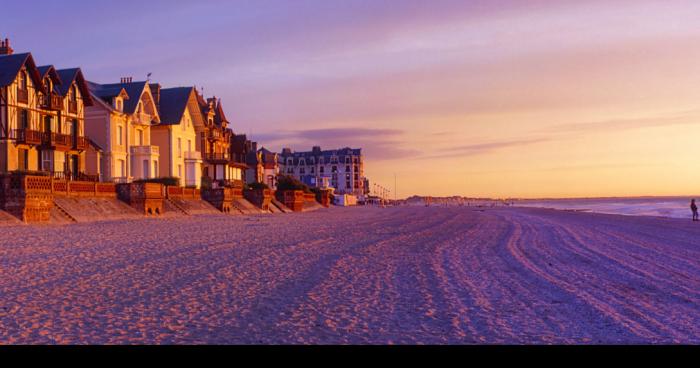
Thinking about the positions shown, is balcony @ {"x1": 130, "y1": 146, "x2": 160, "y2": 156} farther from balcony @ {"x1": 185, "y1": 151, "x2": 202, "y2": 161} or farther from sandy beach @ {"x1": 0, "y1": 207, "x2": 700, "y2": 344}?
sandy beach @ {"x1": 0, "y1": 207, "x2": 700, "y2": 344}

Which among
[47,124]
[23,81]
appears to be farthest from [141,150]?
[23,81]

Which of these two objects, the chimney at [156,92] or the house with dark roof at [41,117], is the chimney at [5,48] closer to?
the house with dark roof at [41,117]

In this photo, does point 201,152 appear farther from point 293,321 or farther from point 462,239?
point 293,321

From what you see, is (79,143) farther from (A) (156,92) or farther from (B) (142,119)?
(A) (156,92)

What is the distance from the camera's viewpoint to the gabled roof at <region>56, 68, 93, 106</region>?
119ft

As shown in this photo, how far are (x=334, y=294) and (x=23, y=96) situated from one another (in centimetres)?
2957

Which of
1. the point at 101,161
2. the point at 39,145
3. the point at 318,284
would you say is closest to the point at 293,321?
the point at 318,284

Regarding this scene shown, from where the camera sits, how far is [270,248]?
1579 centimetres

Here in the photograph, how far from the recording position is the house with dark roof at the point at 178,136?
47188 millimetres

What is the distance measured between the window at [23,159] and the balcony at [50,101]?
2718 millimetres

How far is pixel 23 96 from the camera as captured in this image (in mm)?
32156

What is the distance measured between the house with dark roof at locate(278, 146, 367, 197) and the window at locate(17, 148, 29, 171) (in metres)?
118

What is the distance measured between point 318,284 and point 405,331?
11.6 ft

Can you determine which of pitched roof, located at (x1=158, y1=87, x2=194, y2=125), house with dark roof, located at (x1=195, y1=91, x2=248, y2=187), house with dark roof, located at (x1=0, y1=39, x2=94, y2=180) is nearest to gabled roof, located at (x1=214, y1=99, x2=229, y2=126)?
house with dark roof, located at (x1=195, y1=91, x2=248, y2=187)
